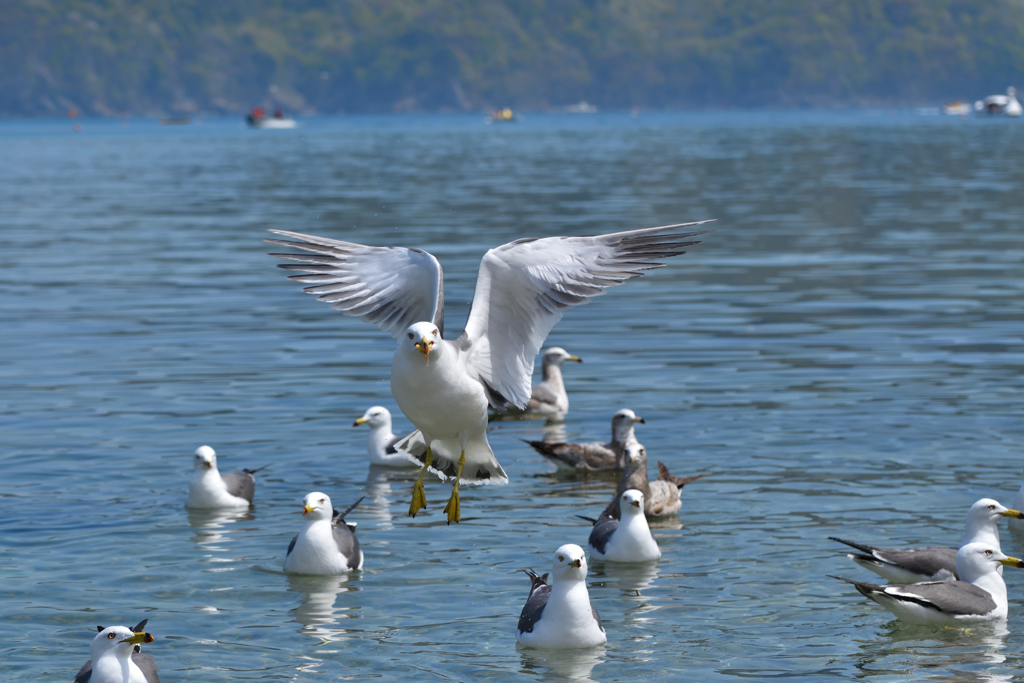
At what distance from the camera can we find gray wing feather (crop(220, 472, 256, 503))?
709 inches

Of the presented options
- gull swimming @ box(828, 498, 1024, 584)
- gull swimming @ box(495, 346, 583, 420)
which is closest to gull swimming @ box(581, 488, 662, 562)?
gull swimming @ box(828, 498, 1024, 584)

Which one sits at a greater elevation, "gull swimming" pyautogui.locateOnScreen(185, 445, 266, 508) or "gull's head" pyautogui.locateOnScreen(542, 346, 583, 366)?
"gull's head" pyautogui.locateOnScreen(542, 346, 583, 366)

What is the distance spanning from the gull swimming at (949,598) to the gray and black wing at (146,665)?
21.2 ft

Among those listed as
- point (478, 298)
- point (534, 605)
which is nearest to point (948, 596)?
point (534, 605)

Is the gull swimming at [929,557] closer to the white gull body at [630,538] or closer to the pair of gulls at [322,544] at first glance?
the white gull body at [630,538]

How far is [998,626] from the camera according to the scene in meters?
13.9

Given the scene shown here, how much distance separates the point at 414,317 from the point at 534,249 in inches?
52.4

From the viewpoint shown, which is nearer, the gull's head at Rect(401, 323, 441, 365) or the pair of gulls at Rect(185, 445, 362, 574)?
the gull's head at Rect(401, 323, 441, 365)

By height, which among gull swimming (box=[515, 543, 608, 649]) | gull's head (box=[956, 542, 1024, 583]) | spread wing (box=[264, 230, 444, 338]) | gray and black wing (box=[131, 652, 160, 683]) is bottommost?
gray and black wing (box=[131, 652, 160, 683])

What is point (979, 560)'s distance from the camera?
1415 cm

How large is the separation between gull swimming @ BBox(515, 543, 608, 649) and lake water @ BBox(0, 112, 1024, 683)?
181 millimetres

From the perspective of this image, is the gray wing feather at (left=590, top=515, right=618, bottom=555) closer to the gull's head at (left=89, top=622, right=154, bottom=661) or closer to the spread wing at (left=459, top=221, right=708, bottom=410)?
the spread wing at (left=459, top=221, right=708, bottom=410)

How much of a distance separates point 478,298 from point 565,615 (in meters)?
3.15

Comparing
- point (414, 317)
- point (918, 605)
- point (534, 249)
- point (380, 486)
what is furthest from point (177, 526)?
point (918, 605)
